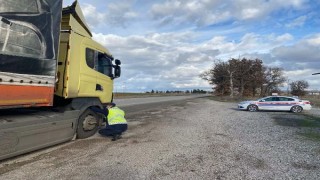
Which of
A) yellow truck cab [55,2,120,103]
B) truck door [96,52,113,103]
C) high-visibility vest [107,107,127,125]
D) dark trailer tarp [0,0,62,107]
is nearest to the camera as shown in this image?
dark trailer tarp [0,0,62,107]

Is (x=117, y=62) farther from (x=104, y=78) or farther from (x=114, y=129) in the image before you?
(x=114, y=129)

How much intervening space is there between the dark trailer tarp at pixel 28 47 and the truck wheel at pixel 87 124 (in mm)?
1986

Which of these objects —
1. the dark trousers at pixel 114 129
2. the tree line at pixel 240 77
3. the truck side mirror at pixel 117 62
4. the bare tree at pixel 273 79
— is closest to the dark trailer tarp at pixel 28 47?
the dark trousers at pixel 114 129

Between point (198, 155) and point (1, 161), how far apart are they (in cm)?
447

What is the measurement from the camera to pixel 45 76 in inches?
278

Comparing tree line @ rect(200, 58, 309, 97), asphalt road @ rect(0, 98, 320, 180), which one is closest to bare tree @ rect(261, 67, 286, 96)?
tree line @ rect(200, 58, 309, 97)

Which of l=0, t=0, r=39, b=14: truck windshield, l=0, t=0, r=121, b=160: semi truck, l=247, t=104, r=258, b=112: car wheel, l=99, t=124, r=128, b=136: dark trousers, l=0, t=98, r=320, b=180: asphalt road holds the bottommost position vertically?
→ l=0, t=98, r=320, b=180: asphalt road

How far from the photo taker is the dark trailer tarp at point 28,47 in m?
5.94

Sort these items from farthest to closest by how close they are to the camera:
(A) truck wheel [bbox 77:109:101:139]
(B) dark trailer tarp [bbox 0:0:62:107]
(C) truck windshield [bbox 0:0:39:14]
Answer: (A) truck wheel [bbox 77:109:101:139] < (B) dark trailer tarp [bbox 0:0:62:107] < (C) truck windshield [bbox 0:0:39:14]

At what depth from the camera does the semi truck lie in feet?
20.1

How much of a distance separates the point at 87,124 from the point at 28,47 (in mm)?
3501

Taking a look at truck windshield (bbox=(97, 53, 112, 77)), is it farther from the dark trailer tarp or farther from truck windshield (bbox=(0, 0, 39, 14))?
truck windshield (bbox=(0, 0, 39, 14))

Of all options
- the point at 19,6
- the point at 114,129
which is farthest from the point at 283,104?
the point at 19,6

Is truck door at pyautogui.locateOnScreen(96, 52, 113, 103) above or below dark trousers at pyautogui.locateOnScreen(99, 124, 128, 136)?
above
